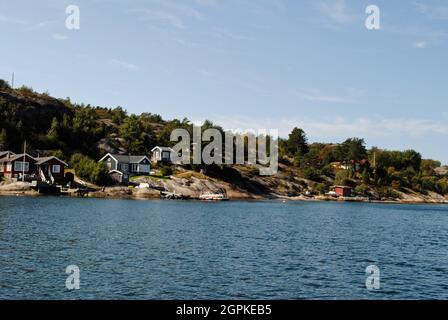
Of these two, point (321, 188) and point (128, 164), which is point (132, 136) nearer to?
point (128, 164)

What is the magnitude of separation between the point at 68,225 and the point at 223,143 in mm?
129042

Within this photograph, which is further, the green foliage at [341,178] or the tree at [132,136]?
the green foliage at [341,178]

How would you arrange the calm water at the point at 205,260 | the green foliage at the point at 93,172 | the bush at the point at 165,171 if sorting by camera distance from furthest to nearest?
the bush at the point at 165,171
the green foliage at the point at 93,172
the calm water at the point at 205,260

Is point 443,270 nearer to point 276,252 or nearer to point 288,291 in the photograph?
point 276,252

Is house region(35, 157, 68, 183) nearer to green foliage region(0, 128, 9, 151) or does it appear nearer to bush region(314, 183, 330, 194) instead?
green foliage region(0, 128, 9, 151)

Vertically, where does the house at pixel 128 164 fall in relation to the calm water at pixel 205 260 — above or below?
above

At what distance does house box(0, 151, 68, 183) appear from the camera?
11806 centimetres

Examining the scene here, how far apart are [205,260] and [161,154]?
121 m

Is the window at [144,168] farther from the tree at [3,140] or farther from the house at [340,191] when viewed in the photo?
the house at [340,191]

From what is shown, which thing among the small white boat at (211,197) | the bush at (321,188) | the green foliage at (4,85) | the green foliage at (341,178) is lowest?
the small white boat at (211,197)

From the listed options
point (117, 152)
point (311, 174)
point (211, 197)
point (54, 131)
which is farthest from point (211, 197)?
point (311, 174)

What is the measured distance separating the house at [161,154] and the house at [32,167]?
40.1 metres

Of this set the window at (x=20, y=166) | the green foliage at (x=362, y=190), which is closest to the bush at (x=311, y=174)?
the green foliage at (x=362, y=190)

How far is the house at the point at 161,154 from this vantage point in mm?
157500
